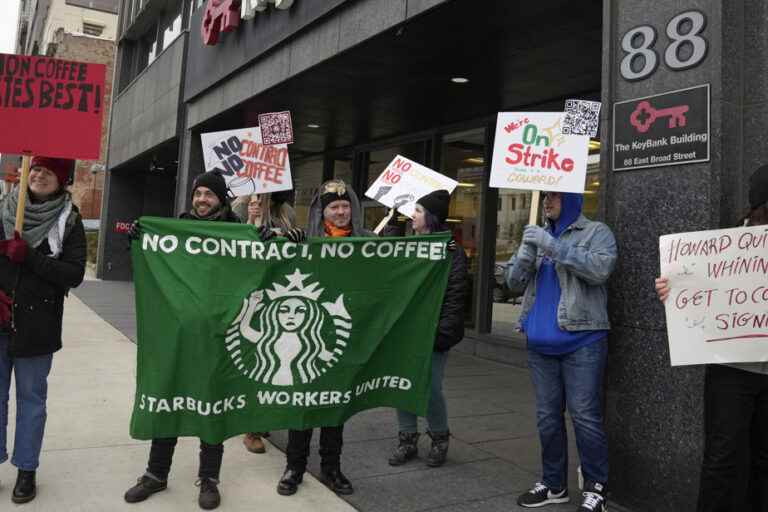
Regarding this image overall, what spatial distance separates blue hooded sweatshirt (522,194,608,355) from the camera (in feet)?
11.9

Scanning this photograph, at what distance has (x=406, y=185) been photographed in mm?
4918

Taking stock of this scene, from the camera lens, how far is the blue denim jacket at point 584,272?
3.51 m

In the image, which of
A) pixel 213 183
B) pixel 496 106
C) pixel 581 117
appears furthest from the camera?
pixel 496 106

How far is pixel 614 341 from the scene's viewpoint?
3908 mm

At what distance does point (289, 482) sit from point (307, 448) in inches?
9.1

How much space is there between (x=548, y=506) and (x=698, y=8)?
311 cm

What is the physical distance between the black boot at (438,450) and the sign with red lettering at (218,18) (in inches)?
344

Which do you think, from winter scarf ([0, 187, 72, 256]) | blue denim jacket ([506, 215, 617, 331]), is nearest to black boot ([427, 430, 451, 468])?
blue denim jacket ([506, 215, 617, 331])

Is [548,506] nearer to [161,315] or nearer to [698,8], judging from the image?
[161,315]

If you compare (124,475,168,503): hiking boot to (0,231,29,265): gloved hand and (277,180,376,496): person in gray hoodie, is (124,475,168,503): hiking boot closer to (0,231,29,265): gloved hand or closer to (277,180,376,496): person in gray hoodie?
(277,180,376,496): person in gray hoodie

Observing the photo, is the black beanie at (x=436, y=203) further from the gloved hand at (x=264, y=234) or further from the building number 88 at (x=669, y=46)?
the building number 88 at (x=669, y=46)

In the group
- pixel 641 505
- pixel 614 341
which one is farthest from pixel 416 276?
pixel 641 505

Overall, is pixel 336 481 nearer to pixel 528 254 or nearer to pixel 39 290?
pixel 528 254

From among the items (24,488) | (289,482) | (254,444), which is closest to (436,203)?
(289,482)
